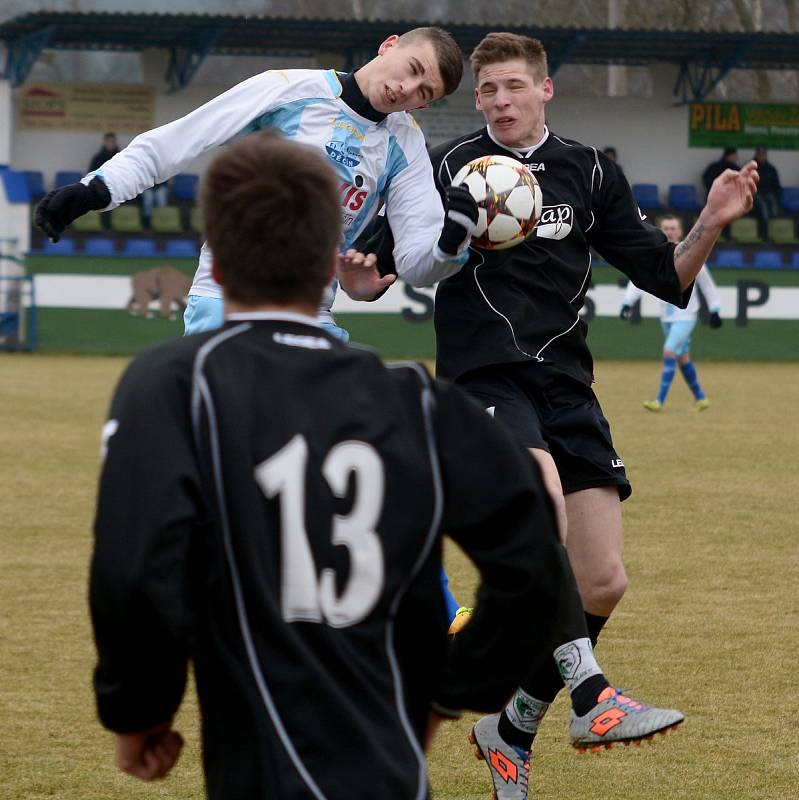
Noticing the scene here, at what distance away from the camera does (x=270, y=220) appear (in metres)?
2.04

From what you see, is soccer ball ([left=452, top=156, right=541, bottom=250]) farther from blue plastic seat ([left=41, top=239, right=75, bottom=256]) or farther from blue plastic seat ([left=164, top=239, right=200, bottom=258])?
blue plastic seat ([left=164, top=239, right=200, bottom=258])

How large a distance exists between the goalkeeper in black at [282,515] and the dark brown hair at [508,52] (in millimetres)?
2594

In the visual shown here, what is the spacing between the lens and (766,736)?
184 inches

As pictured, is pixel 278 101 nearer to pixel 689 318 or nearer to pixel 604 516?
pixel 604 516

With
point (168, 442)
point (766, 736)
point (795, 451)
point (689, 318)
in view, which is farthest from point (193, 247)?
point (168, 442)

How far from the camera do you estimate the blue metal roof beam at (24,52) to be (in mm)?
27734

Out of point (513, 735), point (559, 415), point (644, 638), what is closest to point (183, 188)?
point (644, 638)

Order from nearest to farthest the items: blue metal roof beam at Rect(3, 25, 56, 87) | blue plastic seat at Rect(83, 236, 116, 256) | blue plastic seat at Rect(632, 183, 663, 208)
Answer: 1. blue plastic seat at Rect(83, 236, 116, 256)
2. blue metal roof beam at Rect(3, 25, 56, 87)
3. blue plastic seat at Rect(632, 183, 663, 208)

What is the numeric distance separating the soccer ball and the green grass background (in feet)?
5.24

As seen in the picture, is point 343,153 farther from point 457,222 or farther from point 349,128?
point 457,222

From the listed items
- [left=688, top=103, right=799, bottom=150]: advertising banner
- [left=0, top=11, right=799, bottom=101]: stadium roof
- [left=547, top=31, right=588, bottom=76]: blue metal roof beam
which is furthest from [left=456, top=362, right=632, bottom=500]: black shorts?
[left=688, top=103, right=799, bottom=150]: advertising banner

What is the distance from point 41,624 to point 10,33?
24353 millimetres

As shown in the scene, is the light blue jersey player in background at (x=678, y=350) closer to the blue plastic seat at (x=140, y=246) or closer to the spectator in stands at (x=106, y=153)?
the blue plastic seat at (x=140, y=246)

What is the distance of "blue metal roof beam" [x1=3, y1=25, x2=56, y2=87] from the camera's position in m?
27.7
